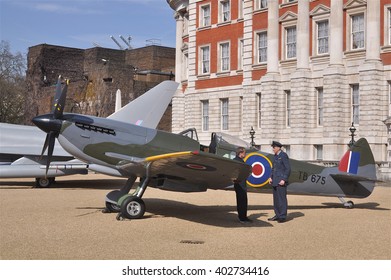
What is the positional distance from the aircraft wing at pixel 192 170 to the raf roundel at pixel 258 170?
1.19 meters

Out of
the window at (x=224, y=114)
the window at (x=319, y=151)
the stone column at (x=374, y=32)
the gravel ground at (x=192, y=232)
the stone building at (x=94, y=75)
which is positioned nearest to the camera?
the gravel ground at (x=192, y=232)

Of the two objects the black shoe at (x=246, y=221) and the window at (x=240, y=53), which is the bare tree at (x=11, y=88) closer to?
the window at (x=240, y=53)

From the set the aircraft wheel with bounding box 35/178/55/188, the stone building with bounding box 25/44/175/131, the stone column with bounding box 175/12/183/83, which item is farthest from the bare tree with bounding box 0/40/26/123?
the aircraft wheel with bounding box 35/178/55/188

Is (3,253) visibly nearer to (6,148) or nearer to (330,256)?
(330,256)

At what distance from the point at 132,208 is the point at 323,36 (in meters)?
25.1

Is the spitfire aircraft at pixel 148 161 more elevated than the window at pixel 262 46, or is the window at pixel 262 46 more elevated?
the window at pixel 262 46

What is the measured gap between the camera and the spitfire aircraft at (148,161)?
40.9 feet

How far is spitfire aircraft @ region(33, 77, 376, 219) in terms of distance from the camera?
12.5 meters

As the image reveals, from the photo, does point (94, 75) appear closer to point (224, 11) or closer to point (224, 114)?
point (224, 11)

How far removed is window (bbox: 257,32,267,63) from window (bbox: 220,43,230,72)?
11.5 ft

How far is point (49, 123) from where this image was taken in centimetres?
1361

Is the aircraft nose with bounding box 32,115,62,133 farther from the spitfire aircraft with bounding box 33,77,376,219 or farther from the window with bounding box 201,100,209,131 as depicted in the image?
the window with bounding box 201,100,209,131

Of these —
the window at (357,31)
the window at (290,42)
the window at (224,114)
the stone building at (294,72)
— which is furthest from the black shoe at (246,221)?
the window at (224,114)

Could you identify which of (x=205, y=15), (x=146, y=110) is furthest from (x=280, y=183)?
(x=205, y=15)
